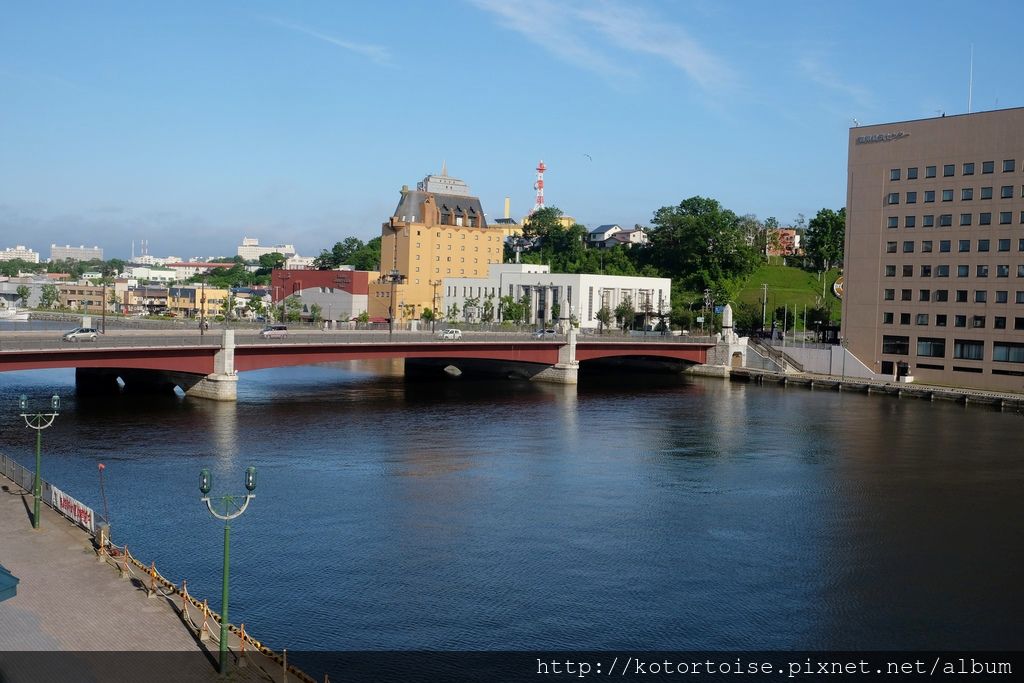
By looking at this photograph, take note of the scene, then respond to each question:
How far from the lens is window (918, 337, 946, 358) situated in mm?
93312

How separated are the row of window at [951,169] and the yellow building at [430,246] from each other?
73.2 metres

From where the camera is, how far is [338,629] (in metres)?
26.2

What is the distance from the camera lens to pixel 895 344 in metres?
97.4

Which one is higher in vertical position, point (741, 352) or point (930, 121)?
point (930, 121)

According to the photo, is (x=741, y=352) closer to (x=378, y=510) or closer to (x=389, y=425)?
(x=389, y=425)

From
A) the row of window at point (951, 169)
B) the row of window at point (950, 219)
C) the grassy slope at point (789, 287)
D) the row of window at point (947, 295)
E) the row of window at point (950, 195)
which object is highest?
the row of window at point (951, 169)

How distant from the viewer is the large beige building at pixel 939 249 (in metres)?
88.2

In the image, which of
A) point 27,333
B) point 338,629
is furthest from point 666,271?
point 338,629

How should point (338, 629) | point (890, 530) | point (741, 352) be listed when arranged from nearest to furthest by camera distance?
point (338, 629), point (890, 530), point (741, 352)

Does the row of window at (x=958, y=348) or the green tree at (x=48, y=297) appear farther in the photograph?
the green tree at (x=48, y=297)

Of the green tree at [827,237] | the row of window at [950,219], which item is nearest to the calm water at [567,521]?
the row of window at [950,219]

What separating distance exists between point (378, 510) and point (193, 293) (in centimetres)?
17062

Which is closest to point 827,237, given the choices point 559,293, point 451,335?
point 559,293

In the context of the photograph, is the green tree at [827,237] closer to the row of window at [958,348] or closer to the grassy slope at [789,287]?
the grassy slope at [789,287]
